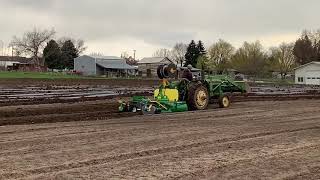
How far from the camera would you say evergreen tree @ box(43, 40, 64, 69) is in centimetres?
11719

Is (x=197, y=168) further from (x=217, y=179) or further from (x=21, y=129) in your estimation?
(x=21, y=129)

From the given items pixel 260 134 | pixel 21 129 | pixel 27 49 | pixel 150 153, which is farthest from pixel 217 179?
pixel 27 49

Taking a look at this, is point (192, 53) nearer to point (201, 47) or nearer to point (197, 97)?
point (201, 47)

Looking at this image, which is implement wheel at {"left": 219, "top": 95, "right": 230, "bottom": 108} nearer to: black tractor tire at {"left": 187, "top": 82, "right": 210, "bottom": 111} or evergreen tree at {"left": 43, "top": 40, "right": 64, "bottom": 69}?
black tractor tire at {"left": 187, "top": 82, "right": 210, "bottom": 111}

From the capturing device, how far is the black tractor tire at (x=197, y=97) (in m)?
20.0

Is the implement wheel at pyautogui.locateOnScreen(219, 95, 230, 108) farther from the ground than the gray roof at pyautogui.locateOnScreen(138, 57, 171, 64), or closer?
closer

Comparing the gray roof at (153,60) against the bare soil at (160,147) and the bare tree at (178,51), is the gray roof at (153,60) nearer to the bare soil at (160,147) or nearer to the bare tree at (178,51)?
the bare tree at (178,51)

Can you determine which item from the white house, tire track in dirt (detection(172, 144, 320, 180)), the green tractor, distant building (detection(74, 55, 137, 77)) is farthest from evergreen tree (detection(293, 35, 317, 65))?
tire track in dirt (detection(172, 144, 320, 180))

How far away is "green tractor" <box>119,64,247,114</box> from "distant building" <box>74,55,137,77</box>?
288 feet

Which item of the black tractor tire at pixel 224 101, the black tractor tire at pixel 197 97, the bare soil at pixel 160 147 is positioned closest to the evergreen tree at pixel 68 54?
the black tractor tire at pixel 224 101

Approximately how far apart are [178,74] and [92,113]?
372cm

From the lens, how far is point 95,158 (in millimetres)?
9398

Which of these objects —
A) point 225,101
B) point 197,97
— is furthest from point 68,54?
point 197,97

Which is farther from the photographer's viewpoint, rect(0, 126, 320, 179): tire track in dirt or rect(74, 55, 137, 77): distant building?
rect(74, 55, 137, 77): distant building
